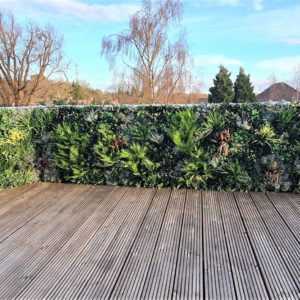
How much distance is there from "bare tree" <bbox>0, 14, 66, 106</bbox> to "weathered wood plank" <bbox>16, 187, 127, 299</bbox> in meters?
15.9

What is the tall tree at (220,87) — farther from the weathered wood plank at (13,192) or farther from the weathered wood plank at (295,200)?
the weathered wood plank at (13,192)

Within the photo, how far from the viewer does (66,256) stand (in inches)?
94.6

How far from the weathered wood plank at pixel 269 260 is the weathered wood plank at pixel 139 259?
0.84 m

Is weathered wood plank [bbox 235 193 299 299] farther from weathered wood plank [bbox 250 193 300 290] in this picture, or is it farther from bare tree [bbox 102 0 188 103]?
bare tree [bbox 102 0 188 103]

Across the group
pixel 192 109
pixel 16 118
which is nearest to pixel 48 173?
pixel 16 118

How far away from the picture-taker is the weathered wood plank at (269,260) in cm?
191

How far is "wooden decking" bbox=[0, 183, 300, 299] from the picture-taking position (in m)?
1.97

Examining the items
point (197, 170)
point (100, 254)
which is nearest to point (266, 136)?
point (197, 170)

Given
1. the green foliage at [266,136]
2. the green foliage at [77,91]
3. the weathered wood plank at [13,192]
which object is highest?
the green foliage at [77,91]

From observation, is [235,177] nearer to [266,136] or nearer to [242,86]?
Result: [266,136]

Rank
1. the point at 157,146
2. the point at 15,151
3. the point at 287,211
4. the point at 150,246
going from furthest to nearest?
the point at 15,151 < the point at 157,146 < the point at 287,211 < the point at 150,246

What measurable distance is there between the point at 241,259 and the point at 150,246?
2.41 feet

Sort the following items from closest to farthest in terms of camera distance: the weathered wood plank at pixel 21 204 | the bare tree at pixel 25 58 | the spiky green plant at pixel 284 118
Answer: the weathered wood plank at pixel 21 204, the spiky green plant at pixel 284 118, the bare tree at pixel 25 58

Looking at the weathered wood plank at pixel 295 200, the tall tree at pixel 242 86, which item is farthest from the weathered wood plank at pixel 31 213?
the tall tree at pixel 242 86
